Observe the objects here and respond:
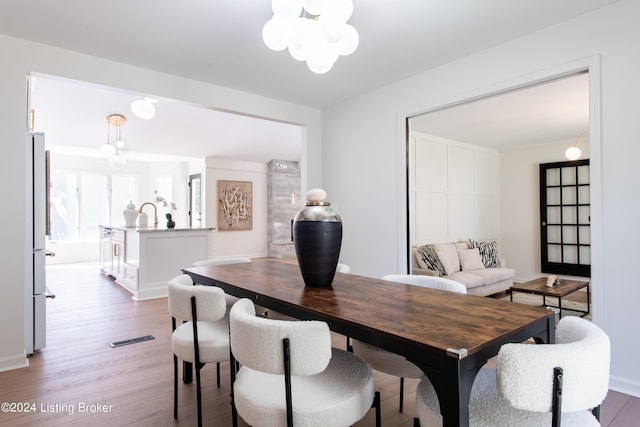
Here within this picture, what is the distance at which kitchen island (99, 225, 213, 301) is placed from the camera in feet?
15.9

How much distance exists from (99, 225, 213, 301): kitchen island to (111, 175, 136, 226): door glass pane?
13.1 ft

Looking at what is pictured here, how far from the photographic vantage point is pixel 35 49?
9.08 feet

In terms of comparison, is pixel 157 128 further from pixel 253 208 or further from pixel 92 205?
pixel 92 205

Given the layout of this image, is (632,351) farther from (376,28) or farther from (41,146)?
(41,146)

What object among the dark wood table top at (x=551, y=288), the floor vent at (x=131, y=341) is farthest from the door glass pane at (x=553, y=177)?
the floor vent at (x=131, y=341)

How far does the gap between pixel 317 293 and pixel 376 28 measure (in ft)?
6.38

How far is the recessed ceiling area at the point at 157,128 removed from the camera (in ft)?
17.8

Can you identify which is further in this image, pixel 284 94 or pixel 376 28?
pixel 284 94

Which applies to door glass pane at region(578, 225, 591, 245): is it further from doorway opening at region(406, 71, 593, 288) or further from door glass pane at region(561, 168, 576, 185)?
door glass pane at region(561, 168, 576, 185)

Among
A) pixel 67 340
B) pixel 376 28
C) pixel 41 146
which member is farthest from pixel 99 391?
pixel 376 28

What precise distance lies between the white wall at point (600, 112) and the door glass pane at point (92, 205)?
8353 millimetres

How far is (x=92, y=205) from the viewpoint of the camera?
29.6 feet

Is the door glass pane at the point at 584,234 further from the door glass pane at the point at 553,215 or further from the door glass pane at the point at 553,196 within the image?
the door glass pane at the point at 553,196

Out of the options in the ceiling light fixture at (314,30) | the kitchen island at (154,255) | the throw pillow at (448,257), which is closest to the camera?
the ceiling light fixture at (314,30)
